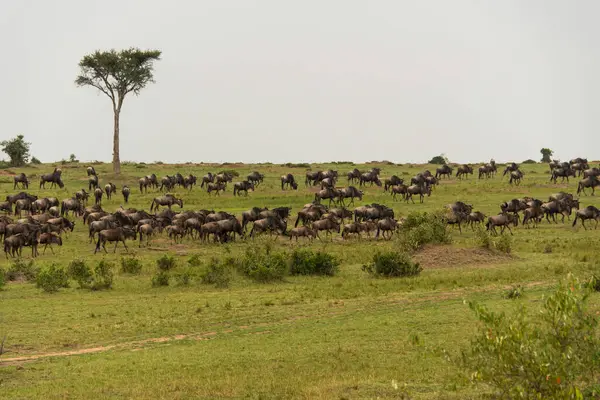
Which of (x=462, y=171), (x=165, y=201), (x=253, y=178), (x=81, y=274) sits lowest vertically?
(x=81, y=274)

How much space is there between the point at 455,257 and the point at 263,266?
346 inches

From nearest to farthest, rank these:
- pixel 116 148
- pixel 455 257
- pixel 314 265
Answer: pixel 314 265, pixel 455 257, pixel 116 148

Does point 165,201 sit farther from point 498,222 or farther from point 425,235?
point 425,235

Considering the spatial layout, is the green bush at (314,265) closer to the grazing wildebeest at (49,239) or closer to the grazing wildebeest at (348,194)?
the grazing wildebeest at (49,239)

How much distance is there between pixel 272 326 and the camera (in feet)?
75.4

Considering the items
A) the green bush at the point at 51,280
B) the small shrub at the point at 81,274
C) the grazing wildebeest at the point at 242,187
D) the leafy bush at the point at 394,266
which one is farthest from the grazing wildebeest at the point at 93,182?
the leafy bush at the point at 394,266

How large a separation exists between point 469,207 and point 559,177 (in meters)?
25.0

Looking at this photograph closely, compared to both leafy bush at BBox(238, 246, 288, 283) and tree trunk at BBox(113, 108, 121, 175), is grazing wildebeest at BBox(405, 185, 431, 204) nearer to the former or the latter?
leafy bush at BBox(238, 246, 288, 283)

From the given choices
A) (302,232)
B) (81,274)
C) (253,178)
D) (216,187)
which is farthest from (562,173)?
(81,274)

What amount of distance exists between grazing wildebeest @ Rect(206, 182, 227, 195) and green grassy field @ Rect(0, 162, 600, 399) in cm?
1834

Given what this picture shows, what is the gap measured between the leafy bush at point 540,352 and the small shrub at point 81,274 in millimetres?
22291

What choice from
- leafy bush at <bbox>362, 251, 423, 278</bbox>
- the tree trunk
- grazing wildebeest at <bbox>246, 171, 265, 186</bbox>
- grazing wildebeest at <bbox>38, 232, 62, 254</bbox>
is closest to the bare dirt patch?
leafy bush at <bbox>362, 251, 423, 278</bbox>

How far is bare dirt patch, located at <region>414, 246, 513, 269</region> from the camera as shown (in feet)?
113

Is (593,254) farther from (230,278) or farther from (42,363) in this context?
(42,363)
